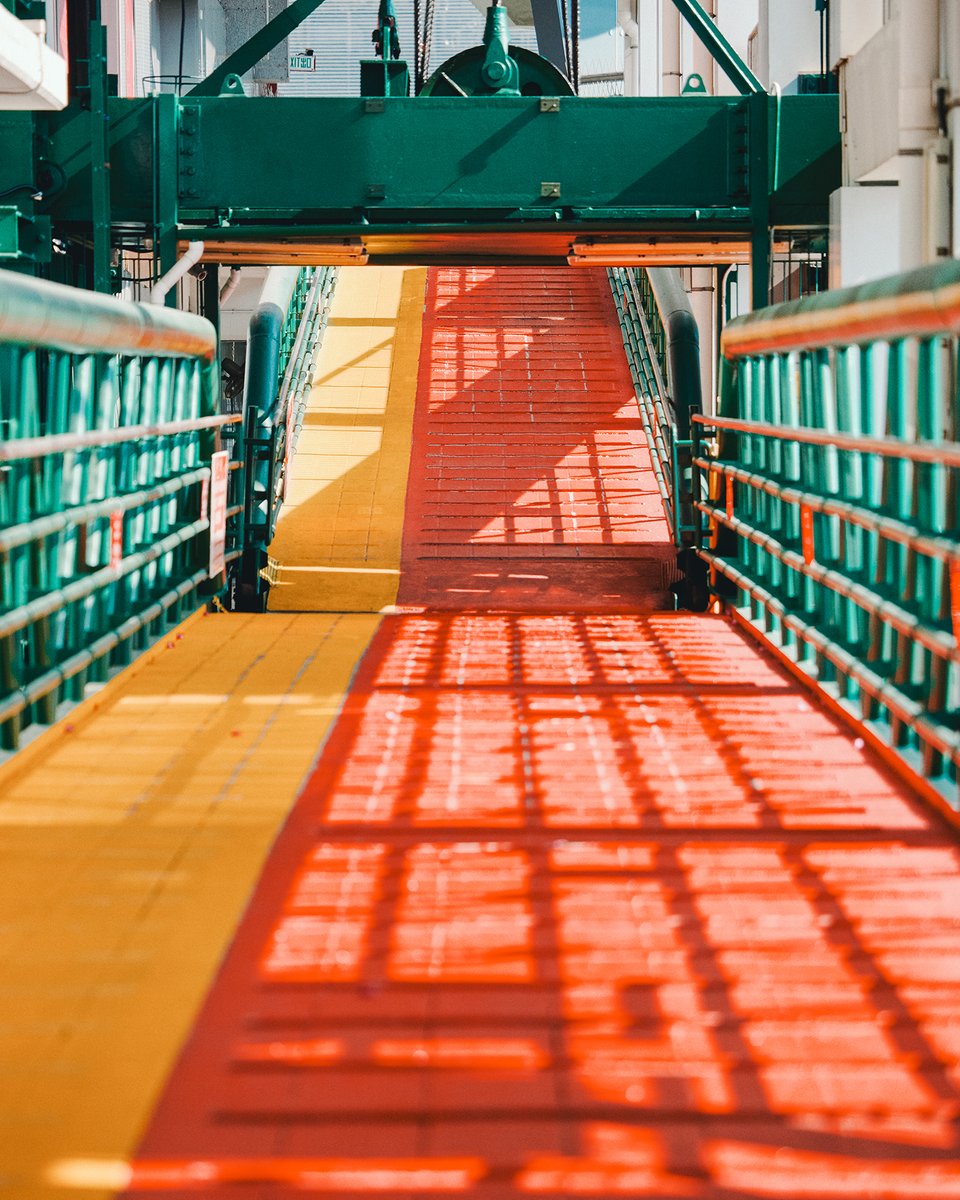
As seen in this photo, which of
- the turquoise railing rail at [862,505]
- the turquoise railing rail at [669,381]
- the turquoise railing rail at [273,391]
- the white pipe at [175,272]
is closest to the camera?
the turquoise railing rail at [862,505]

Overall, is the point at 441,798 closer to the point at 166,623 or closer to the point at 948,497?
the point at 948,497

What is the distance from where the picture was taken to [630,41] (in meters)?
30.9

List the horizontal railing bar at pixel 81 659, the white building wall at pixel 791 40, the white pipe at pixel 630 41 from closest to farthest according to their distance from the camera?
the horizontal railing bar at pixel 81 659
the white building wall at pixel 791 40
the white pipe at pixel 630 41

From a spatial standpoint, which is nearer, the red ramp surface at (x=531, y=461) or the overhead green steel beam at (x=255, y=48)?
the red ramp surface at (x=531, y=461)

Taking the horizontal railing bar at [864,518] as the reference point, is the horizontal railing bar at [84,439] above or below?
above

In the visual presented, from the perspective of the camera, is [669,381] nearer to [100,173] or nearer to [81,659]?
[100,173]

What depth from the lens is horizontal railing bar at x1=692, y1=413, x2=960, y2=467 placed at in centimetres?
384

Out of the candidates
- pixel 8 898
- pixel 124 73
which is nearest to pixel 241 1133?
pixel 8 898

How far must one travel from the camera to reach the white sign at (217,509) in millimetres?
7754

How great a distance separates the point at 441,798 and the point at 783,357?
3.68m

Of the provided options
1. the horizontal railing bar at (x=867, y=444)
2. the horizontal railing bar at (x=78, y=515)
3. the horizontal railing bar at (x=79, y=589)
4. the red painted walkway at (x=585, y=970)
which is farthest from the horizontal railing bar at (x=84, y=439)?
the horizontal railing bar at (x=867, y=444)

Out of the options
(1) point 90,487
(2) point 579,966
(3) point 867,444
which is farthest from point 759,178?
(2) point 579,966

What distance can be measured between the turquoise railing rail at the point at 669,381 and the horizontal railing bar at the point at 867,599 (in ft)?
9.45

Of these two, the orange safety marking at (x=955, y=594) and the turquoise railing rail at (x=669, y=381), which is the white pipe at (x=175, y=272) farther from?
the orange safety marking at (x=955, y=594)
